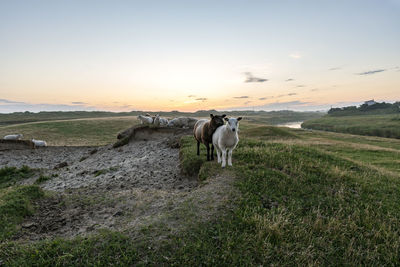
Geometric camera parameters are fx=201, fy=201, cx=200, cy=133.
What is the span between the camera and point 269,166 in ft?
30.8

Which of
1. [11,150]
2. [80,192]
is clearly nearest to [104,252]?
[80,192]

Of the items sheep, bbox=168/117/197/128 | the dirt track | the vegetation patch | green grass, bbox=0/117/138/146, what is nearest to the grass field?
the vegetation patch

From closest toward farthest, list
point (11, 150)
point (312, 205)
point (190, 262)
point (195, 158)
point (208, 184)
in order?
point (190, 262), point (312, 205), point (208, 184), point (195, 158), point (11, 150)

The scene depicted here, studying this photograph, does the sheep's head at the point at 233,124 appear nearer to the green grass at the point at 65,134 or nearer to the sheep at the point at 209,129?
the sheep at the point at 209,129

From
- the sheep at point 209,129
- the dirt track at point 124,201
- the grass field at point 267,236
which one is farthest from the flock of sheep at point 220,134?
the dirt track at point 124,201

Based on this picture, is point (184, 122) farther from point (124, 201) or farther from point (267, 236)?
point (267, 236)

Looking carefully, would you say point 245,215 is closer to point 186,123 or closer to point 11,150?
point 186,123

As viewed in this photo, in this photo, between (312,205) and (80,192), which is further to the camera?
(80,192)

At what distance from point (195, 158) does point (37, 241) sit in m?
7.22

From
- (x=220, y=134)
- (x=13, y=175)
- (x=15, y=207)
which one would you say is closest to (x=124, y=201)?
(x=15, y=207)

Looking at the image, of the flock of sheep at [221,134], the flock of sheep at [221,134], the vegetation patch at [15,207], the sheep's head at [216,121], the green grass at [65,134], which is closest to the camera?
the vegetation patch at [15,207]

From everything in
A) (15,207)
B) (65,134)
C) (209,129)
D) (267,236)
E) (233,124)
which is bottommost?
(65,134)

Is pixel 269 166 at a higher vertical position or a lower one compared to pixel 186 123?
Answer: lower

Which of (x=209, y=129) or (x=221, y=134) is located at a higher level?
(x=209, y=129)
